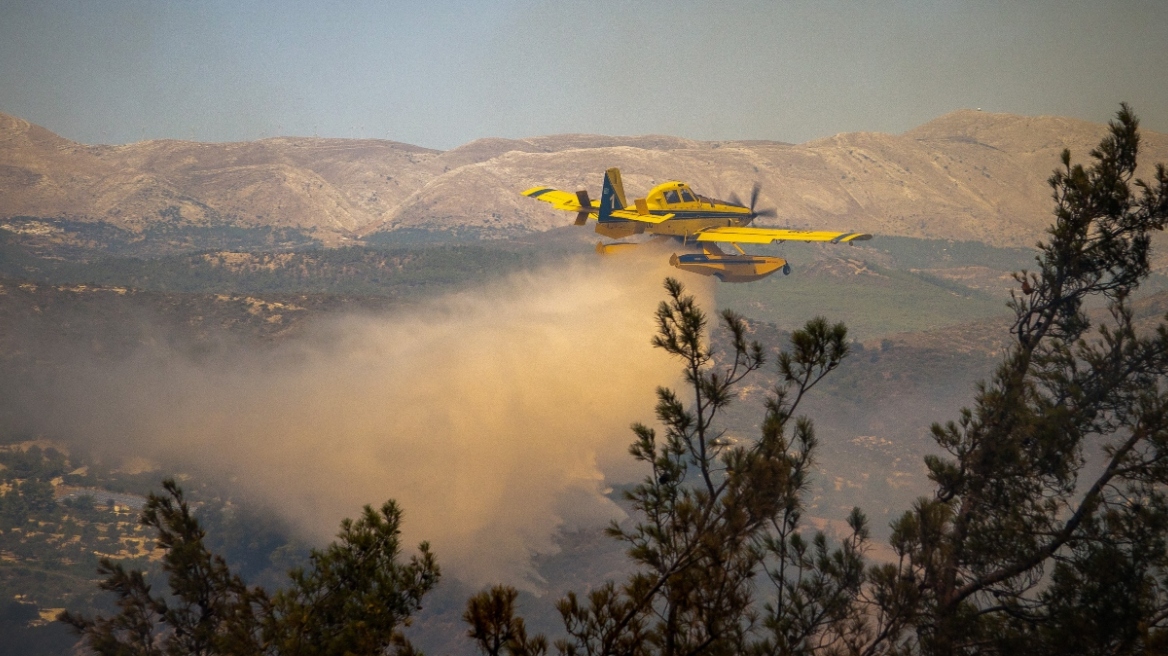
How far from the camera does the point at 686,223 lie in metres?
78.8

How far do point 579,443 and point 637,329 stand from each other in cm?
3545

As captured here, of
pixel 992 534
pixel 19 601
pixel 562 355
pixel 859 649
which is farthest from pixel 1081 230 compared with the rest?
pixel 19 601

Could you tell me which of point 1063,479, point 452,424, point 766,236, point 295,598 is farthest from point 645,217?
point 452,424

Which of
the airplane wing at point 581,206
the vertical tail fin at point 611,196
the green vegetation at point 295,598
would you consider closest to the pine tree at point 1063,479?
the green vegetation at point 295,598

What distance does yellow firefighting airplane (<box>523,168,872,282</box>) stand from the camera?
74.5 metres

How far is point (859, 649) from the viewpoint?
3131cm

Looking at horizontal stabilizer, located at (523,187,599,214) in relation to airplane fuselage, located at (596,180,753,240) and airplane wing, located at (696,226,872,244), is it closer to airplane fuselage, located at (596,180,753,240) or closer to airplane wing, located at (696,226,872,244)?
airplane fuselage, located at (596,180,753,240)

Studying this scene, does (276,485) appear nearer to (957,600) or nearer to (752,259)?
(752,259)

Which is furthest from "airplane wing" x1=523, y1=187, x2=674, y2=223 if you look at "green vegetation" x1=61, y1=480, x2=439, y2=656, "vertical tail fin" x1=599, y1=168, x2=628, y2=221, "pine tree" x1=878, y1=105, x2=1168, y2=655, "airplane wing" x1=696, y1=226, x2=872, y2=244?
"green vegetation" x1=61, y1=480, x2=439, y2=656

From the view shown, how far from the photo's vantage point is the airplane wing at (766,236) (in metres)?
67.0

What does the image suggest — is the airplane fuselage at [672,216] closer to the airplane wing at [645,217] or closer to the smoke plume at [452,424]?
the airplane wing at [645,217]

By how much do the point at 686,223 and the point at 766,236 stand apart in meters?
8.53

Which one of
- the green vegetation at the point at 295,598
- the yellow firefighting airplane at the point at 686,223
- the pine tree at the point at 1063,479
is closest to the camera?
the green vegetation at the point at 295,598

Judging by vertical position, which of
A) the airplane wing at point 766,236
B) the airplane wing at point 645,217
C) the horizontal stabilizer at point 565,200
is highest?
the horizontal stabilizer at point 565,200
